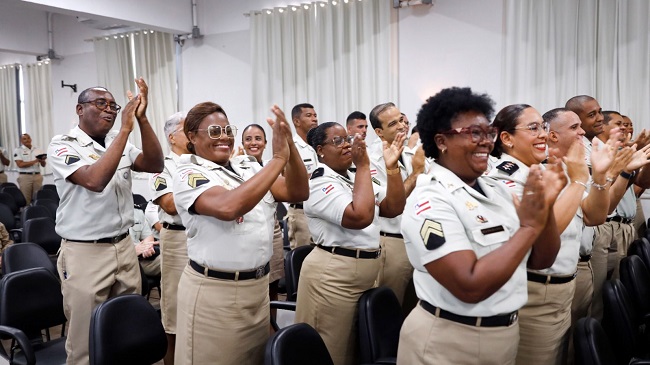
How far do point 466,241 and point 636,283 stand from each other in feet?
6.28

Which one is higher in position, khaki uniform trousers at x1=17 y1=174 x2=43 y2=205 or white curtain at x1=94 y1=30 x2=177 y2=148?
Answer: white curtain at x1=94 y1=30 x2=177 y2=148

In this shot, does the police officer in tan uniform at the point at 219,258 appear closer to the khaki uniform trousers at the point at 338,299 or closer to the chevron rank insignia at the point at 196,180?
the chevron rank insignia at the point at 196,180

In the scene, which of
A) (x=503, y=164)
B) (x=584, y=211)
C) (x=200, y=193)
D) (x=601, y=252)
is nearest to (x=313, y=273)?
(x=200, y=193)

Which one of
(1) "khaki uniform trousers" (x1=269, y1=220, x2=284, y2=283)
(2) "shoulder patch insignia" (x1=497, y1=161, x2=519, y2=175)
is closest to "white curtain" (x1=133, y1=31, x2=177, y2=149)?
(1) "khaki uniform trousers" (x1=269, y1=220, x2=284, y2=283)

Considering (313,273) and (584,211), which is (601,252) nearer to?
(584,211)

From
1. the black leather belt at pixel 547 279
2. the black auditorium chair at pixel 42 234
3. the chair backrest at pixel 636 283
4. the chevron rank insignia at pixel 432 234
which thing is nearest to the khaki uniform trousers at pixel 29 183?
the black auditorium chair at pixel 42 234

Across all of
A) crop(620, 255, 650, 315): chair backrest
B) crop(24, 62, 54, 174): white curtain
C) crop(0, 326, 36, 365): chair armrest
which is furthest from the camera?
crop(24, 62, 54, 174): white curtain

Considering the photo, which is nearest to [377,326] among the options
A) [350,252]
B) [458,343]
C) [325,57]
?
[350,252]

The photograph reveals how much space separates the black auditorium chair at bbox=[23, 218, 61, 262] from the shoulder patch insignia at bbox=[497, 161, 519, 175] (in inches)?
154

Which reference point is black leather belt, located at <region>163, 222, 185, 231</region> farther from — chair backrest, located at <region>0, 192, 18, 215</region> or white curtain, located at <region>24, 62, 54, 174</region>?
white curtain, located at <region>24, 62, 54, 174</region>

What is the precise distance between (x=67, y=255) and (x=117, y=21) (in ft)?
16.5

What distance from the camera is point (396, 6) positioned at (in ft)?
21.4

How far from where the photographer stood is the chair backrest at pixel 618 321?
8.02 feet

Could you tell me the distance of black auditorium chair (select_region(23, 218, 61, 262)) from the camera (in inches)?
188
